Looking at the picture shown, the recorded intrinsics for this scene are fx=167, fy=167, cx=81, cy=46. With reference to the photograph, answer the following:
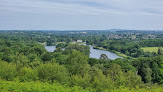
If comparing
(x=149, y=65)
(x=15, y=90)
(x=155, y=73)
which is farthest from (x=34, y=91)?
(x=149, y=65)

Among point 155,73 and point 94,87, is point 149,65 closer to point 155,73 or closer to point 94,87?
point 155,73

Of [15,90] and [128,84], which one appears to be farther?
[128,84]

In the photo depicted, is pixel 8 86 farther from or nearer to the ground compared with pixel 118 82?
farther from the ground

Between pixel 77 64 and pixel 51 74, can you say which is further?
pixel 77 64

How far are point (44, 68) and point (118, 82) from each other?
16.6ft

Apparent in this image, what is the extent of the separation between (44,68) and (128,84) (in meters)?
5.82

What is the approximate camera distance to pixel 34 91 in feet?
24.5

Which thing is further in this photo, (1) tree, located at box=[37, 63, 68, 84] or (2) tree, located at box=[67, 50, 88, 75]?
(2) tree, located at box=[67, 50, 88, 75]

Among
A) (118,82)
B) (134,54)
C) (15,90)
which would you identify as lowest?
(134,54)

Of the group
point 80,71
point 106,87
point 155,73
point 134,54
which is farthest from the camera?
point 134,54

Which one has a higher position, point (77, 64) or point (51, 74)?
point (51, 74)

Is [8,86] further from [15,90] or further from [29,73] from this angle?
[29,73]

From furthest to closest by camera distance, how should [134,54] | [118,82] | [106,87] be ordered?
[134,54], [118,82], [106,87]

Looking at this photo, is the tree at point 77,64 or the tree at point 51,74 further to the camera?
the tree at point 77,64
